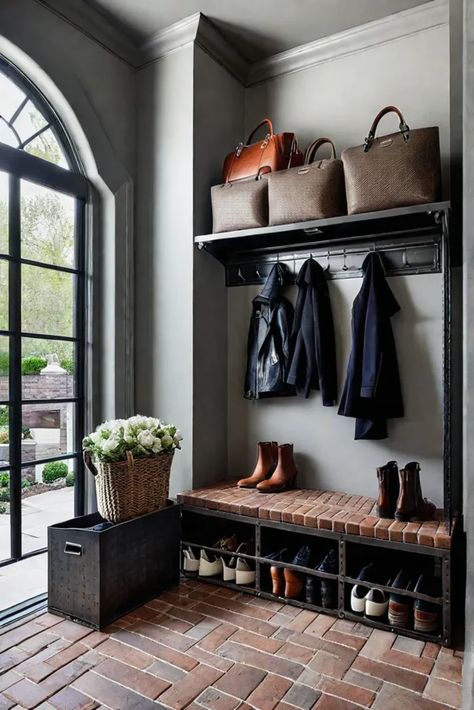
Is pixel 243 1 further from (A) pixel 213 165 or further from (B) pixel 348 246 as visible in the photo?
(B) pixel 348 246

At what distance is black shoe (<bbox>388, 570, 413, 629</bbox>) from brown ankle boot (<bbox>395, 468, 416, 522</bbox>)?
26 cm

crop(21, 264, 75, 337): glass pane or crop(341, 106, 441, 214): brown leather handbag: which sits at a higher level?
crop(341, 106, 441, 214): brown leather handbag

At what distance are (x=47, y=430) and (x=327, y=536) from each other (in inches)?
57.2

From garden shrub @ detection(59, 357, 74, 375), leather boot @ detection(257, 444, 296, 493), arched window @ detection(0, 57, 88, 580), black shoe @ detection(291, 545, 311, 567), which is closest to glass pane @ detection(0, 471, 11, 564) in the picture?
arched window @ detection(0, 57, 88, 580)

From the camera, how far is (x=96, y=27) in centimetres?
276

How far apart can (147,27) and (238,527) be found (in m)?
2.79

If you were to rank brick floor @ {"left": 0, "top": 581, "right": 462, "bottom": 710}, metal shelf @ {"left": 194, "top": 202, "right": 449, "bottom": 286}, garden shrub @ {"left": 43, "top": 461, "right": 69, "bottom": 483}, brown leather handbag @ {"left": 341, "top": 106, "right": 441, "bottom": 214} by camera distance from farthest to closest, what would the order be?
1. garden shrub @ {"left": 43, "top": 461, "right": 69, "bottom": 483}
2. metal shelf @ {"left": 194, "top": 202, "right": 449, "bottom": 286}
3. brown leather handbag @ {"left": 341, "top": 106, "right": 441, "bottom": 214}
4. brick floor @ {"left": 0, "top": 581, "right": 462, "bottom": 710}

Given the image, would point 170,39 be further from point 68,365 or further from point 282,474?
point 282,474

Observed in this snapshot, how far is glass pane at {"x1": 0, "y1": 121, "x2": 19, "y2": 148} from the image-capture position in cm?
242

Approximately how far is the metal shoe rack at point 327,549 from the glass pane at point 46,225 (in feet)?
4.85

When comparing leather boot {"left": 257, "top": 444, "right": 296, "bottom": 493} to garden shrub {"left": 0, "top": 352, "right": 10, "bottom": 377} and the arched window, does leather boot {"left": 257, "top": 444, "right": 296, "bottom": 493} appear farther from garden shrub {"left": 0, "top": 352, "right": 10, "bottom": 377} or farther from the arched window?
garden shrub {"left": 0, "top": 352, "right": 10, "bottom": 377}

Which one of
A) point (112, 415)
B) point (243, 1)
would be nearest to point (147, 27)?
point (243, 1)

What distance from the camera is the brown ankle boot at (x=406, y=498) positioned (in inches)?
88.6

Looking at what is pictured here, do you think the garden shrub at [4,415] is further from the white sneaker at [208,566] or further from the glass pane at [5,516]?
the white sneaker at [208,566]
